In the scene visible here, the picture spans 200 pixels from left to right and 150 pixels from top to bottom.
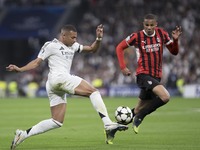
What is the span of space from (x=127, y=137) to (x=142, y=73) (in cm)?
137

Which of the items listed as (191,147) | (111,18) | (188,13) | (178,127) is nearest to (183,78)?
(188,13)

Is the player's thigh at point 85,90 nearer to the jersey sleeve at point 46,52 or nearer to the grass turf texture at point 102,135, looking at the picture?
the jersey sleeve at point 46,52

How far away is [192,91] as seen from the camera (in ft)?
102

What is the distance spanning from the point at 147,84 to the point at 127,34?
2252cm

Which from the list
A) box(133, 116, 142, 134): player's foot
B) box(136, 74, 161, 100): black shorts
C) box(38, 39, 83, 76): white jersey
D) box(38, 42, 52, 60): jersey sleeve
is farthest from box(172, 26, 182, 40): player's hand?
box(38, 42, 52, 60): jersey sleeve

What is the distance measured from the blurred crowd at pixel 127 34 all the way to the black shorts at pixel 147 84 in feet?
60.0

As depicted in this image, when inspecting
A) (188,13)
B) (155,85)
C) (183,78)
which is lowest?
(155,85)

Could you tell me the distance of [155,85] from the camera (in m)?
12.8

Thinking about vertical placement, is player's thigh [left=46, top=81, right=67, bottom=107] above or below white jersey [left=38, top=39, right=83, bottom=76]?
below

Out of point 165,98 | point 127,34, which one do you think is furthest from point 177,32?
point 127,34

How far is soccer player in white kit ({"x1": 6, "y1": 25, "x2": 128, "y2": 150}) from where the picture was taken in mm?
10734

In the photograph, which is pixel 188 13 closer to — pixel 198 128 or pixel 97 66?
pixel 97 66

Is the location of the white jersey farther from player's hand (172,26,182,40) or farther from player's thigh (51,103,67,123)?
player's hand (172,26,182,40)

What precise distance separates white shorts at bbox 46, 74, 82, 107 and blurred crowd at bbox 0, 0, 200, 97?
20855 millimetres
